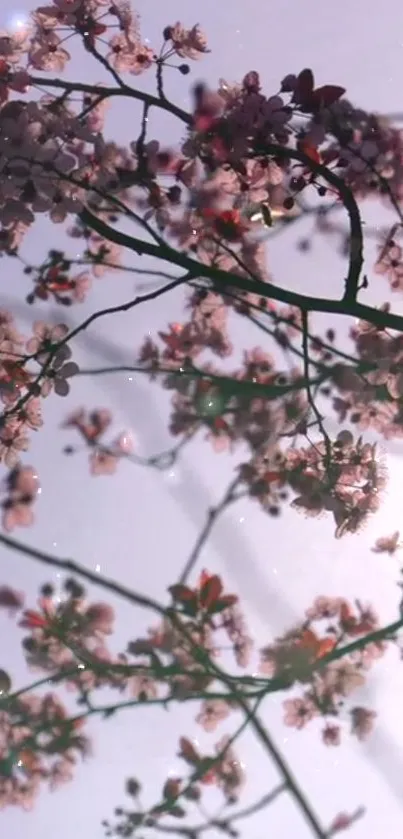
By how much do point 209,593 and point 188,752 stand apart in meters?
0.57

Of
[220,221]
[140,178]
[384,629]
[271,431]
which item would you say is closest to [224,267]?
[220,221]

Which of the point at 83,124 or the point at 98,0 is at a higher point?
the point at 98,0

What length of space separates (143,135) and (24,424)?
36.6 inches

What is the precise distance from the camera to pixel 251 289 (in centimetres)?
227

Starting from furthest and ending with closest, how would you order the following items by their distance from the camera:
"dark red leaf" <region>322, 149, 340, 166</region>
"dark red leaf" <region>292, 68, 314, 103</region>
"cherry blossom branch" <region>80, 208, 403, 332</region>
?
"dark red leaf" <region>322, 149, 340, 166</region>, "dark red leaf" <region>292, 68, 314, 103</region>, "cherry blossom branch" <region>80, 208, 403, 332</region>

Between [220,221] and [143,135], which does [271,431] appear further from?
[143,135]

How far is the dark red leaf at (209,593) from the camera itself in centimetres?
288

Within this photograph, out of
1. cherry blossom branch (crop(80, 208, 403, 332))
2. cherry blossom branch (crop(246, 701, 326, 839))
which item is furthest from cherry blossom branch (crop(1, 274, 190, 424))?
cherry blossom branch (crop(246, 701, 326, 839))

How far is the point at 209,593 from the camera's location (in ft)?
9.46

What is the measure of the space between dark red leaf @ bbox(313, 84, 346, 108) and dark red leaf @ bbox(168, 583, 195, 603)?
1.43 metres

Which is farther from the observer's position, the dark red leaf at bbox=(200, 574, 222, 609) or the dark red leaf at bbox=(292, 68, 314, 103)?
the dark red leaf at bbox=(200, 574, 222, 609)

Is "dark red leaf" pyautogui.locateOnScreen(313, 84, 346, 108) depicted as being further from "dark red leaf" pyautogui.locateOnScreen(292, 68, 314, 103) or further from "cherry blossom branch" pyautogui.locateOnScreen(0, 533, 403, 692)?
"cherry blossom branch" pyautogui.locateOnScreen(0, 533, 403, 692)

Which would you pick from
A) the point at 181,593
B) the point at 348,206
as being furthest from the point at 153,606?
the point at 348,206

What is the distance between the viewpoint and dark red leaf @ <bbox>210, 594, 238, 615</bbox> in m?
2.89
